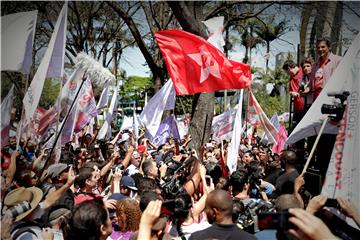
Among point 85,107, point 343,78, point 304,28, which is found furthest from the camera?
point 304,28

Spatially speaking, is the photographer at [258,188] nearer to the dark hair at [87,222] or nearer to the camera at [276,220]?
the dark hair at [87,222]

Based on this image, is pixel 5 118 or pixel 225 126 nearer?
pixel 5 118

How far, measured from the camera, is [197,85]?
732cm

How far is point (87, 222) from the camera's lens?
2.83m

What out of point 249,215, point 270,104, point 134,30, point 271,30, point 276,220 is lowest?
point 270,104

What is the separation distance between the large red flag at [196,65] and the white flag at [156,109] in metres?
2.98

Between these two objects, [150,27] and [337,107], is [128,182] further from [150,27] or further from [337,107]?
[150,27]

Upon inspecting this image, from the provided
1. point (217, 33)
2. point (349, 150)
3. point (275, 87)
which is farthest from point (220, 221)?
point (275, 87)

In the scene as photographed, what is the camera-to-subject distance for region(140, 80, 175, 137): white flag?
10.2 meters

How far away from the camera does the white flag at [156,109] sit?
10.2 metres

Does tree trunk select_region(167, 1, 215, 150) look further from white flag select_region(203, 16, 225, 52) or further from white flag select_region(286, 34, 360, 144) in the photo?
white flag select_region(286, 34, 360, 144)

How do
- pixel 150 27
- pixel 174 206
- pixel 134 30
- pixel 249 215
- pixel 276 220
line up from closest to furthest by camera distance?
pixel 276 220 < pixel 174 206 < pixel 249 215 < pixel 134 30 < pixel 150 27

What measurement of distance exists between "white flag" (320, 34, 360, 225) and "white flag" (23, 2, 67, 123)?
3.13 m

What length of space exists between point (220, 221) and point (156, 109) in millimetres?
7121
